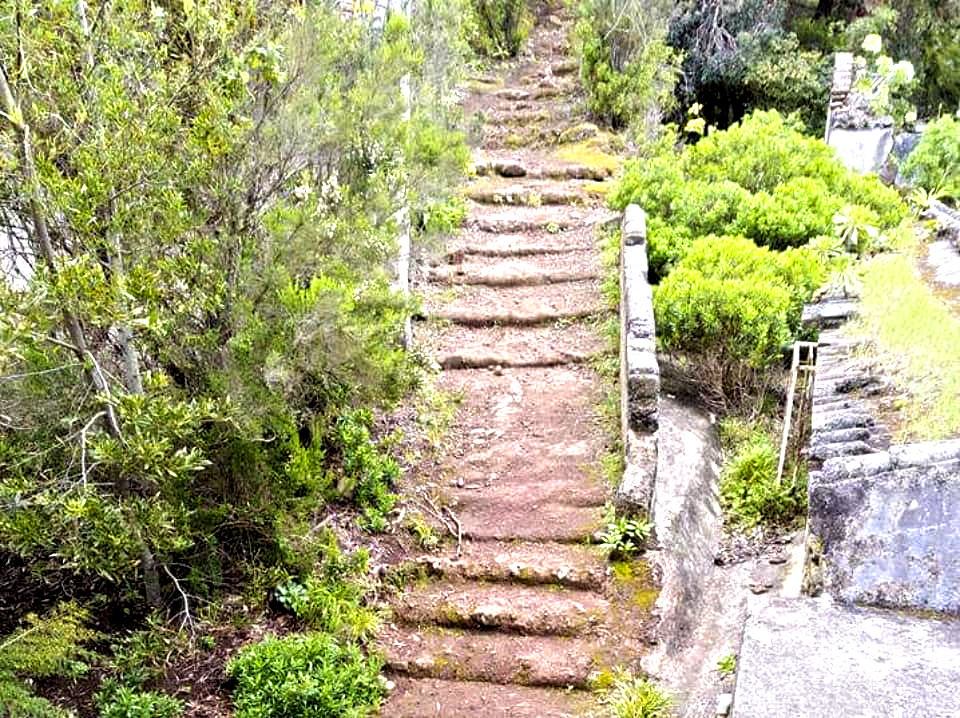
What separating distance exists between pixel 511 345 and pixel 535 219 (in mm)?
3136

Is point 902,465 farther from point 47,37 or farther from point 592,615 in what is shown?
point 47,37

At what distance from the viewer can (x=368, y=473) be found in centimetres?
699

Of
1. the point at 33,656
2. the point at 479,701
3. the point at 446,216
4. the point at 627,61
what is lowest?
the point at 479,701

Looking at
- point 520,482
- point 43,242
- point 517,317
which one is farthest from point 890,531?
point 517,317

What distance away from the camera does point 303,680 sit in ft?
17.0

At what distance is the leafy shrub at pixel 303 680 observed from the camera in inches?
201

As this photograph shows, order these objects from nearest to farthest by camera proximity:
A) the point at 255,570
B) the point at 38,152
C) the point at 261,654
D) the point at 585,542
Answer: the point at 38,152
the point at 261,654
the point at 255,570
the point at 585,542

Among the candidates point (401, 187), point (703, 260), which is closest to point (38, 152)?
point (401, 187)

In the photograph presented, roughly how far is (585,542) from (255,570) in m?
2.39

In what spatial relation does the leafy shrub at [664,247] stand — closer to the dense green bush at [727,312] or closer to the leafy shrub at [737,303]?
the leafy shrub at [737,303]

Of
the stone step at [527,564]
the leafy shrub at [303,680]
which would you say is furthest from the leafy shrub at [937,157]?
the leafy shrub at [303,680]

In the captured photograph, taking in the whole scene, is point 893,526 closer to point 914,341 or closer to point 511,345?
point 914,341

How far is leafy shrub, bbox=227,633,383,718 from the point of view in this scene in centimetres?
511

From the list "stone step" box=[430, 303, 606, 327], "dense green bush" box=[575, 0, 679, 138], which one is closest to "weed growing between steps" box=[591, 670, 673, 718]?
"stone step" box=[430, 303, 606, 327]
